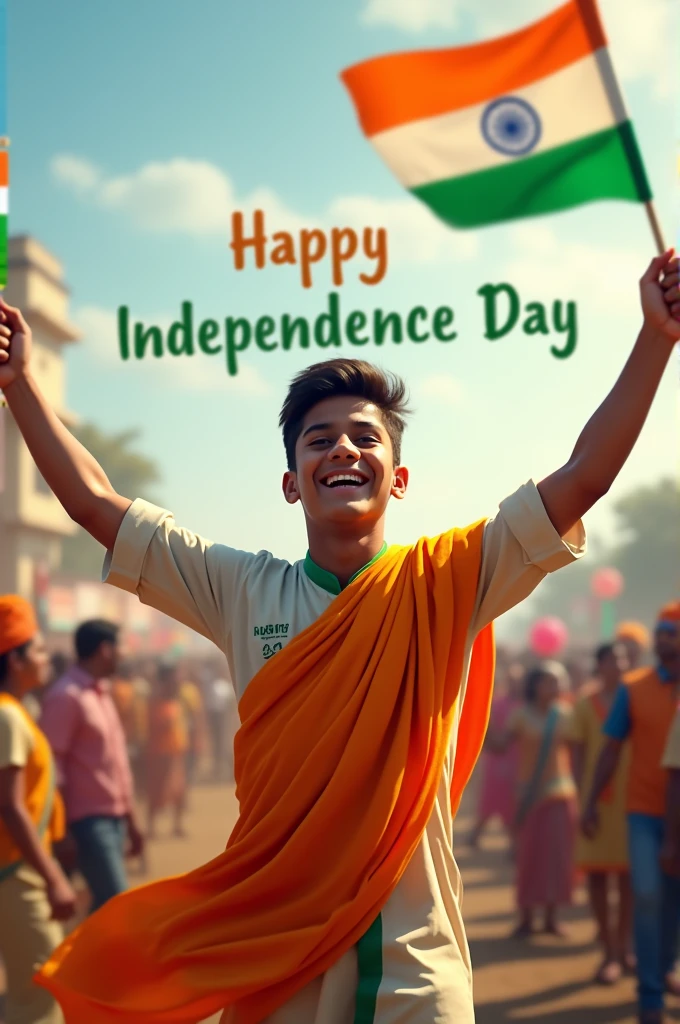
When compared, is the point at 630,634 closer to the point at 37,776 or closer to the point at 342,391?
the point at 37,776

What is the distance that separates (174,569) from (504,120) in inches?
192

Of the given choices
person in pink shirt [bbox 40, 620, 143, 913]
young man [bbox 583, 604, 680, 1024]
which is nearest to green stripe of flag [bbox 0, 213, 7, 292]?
person in pink shirt [bbox 40, 620, 143, 913]

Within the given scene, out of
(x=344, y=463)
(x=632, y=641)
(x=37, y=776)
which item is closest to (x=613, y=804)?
(x=632, y=641)

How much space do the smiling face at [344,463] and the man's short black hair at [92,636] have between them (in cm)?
359

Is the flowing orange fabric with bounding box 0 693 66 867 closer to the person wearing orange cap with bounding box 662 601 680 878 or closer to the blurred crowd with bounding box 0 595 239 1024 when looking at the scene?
the blurred crowd with bounding box 0 595 239 1024

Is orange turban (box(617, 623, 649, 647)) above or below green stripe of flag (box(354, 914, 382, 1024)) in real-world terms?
above

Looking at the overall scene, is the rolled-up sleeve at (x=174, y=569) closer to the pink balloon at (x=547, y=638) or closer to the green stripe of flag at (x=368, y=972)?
the green stripe of flag at (x=368, y=972)

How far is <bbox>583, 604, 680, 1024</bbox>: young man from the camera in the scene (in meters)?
5.89

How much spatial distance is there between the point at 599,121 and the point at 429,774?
15.8 ft

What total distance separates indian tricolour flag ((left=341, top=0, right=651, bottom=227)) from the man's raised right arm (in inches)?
171

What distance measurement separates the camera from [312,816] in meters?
2.44

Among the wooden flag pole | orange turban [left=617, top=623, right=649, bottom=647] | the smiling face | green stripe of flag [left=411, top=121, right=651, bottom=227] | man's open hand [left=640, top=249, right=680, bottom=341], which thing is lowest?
orange turban [left=617, top=623, right=649, bottom=647]

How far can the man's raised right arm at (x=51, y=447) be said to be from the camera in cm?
268

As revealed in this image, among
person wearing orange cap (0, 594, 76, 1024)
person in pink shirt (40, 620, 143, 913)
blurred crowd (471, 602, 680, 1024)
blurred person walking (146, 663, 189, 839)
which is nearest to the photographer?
person wearing orange cap (0, 594, 76, 1024)
